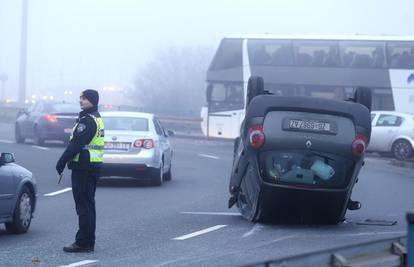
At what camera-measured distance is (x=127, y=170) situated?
1916 cm

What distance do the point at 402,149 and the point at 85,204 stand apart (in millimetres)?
22595

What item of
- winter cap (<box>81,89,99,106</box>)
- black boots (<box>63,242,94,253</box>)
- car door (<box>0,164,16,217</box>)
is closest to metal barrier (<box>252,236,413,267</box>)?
black boots (<box>63,242,94,253</box>)

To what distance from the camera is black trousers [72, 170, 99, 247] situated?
10343 mm

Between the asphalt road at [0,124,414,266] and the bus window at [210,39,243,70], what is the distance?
1623cm

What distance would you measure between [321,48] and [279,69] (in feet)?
5.96

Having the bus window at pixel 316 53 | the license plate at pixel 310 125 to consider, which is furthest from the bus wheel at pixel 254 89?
the bus window at pixel 316 53

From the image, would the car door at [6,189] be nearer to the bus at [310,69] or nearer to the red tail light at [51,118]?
the red tail light at [51,118]

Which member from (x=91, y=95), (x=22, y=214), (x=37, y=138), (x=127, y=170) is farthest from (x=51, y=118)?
(x=91, y=95)

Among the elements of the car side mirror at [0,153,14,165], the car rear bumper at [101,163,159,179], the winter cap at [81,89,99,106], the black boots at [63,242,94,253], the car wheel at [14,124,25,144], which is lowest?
the car wheel at [14,124,25,144]

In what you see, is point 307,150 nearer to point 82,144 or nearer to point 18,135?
point 82,144

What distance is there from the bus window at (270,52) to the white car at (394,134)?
5.88 m

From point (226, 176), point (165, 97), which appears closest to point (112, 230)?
point (226, 176)

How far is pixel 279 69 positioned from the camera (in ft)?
123

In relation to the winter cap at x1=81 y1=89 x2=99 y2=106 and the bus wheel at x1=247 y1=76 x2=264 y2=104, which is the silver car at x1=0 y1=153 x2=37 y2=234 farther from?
the bus wheel at x1=247 y1=76 x2=264 y2=104
